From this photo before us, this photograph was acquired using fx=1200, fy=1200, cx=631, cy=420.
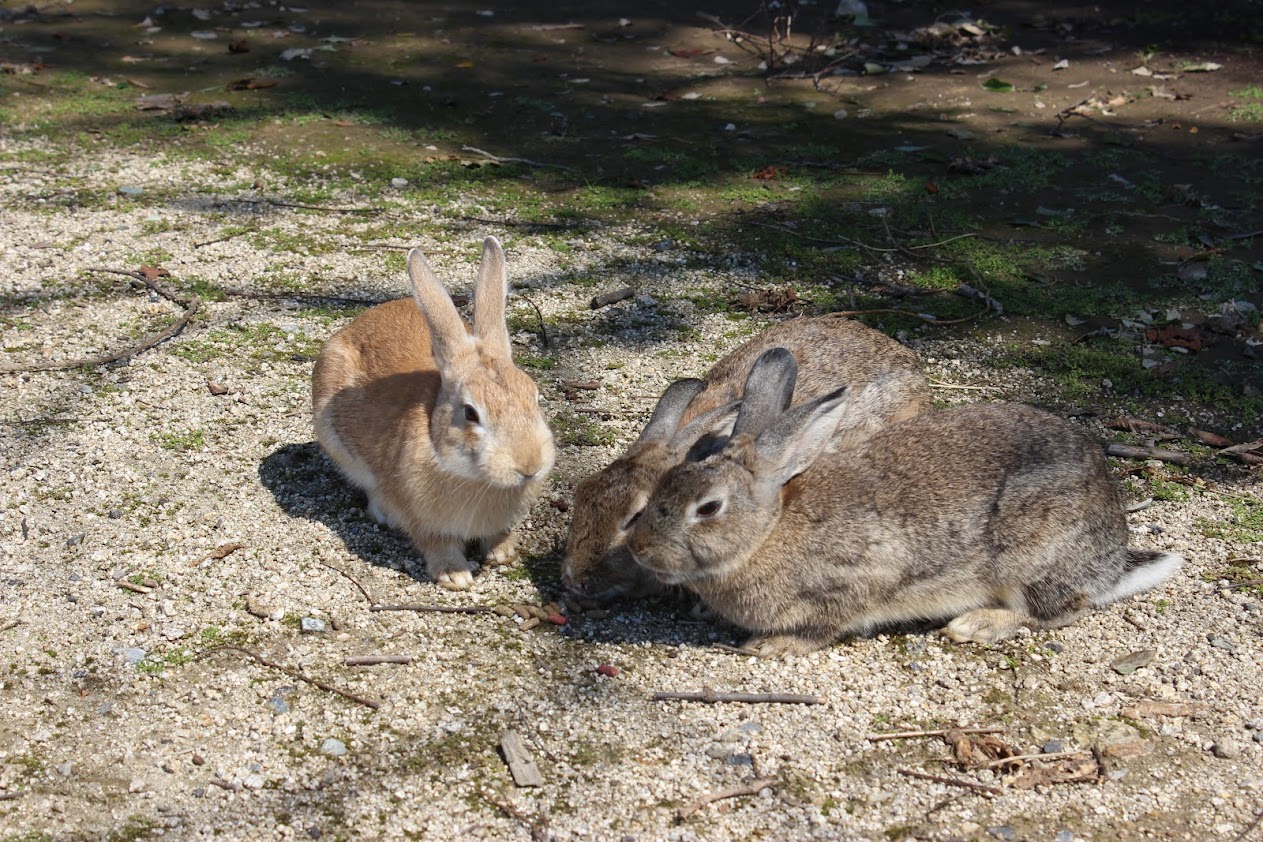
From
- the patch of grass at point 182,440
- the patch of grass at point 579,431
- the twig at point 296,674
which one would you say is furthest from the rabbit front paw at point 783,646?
the patch of grass at point 182,440

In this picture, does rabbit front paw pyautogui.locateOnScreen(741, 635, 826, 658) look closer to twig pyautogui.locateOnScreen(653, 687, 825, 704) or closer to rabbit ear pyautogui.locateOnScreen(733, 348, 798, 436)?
twig pyautogui.locateOnScreen(653, 687, 825, 704)

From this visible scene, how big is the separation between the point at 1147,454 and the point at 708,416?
84.7 inches

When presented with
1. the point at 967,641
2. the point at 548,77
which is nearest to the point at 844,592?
the point at 967,641

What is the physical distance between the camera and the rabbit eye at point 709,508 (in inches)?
166

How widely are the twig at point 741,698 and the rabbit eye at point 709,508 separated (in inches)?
24.3

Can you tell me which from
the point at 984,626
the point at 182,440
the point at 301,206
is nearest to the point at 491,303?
the point at 182,440

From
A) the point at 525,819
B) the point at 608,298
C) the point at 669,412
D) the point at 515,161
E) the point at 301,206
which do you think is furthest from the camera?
the point at 515,161

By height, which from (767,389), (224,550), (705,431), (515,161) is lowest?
(224,550)

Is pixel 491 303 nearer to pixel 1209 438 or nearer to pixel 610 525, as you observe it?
pixel 610 525

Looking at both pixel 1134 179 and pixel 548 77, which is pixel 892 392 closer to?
pixel 1134 179

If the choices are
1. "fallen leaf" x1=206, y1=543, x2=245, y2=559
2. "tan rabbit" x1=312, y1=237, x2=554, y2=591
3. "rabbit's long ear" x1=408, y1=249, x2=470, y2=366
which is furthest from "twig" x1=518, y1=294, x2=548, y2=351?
"fallen leaf" x1=206, y1=543, x2=245, y2=559

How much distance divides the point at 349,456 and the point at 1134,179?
19.4 feet

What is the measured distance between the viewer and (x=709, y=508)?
167 inches

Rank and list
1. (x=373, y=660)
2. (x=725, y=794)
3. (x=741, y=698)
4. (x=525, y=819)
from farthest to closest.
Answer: (x=373, y=660) < (x=741, y=698) < (x=725, y=794) < (x=525, y=819)
